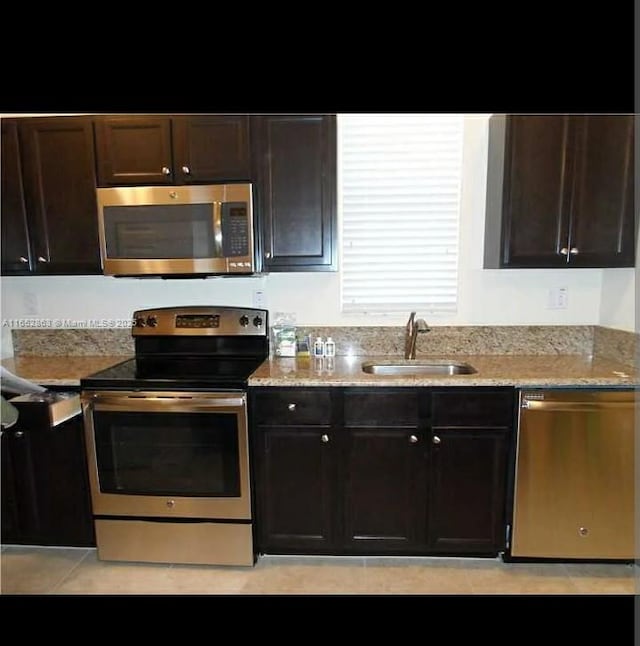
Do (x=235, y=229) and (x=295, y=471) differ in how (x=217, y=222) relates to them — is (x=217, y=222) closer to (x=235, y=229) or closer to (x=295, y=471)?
(x=235, y=229)

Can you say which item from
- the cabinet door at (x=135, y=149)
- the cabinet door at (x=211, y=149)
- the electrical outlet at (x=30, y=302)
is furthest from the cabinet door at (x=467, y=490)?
the electrical outlet at (x=30, y=302)

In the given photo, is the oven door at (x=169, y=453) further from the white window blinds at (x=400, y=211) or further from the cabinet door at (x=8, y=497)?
the white window blinds at (x=400, y=211)

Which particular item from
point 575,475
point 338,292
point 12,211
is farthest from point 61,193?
point 575,475

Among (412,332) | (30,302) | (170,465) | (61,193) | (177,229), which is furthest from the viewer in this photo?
(30,302)

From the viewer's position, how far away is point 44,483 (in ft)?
6.51

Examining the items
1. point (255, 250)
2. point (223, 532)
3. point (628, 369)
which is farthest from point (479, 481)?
point (255, 250)

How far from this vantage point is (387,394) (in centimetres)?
185

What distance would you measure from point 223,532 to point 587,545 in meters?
1.69

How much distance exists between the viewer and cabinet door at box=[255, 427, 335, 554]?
188 centimetres

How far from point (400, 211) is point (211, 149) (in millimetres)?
1065

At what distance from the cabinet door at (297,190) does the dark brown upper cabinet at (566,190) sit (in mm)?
883

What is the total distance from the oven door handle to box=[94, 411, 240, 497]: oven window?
3 cm

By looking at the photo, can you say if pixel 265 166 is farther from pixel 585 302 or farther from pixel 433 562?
pixel 433 562

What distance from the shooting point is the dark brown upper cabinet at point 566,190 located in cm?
195
